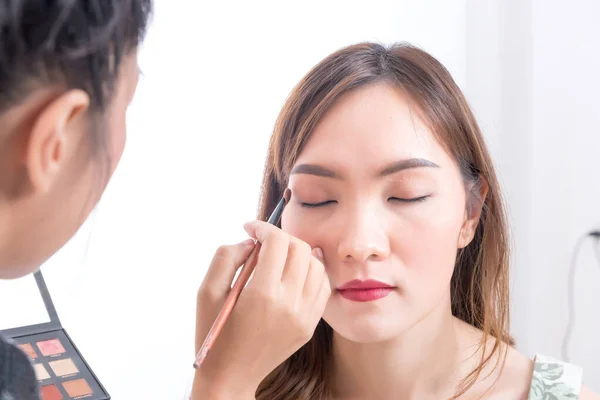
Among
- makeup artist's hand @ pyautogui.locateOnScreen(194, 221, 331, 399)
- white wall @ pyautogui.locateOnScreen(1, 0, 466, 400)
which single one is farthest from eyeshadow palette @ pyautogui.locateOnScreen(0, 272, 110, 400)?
white wall @ pyautogui.locateOnScreen(1, 0, 466, 400)

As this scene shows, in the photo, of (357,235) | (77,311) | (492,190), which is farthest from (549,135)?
(77,311)

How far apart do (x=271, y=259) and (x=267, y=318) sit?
2.3 inches

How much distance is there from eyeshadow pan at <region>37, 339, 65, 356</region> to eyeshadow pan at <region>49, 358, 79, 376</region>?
0.05 ft

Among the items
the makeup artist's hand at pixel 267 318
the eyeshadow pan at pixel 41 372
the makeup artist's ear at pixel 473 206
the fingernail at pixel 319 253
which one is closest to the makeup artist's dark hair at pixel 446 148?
the makeup artist's ear at pixel 473 206

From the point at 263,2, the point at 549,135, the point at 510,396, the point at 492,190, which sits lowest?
the point at 510,396

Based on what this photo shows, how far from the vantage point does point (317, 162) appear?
888mm

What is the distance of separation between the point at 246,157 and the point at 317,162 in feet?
1.63

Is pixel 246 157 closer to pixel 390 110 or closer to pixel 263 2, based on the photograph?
pixel 263 2

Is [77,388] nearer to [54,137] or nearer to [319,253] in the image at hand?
[319,253]

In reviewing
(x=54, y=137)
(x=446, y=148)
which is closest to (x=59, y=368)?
(x=54, y=137)

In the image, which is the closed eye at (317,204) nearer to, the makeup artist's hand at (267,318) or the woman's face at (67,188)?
the makeup artist's hand at (267,318)

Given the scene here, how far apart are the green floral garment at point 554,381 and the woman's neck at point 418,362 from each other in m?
0.10

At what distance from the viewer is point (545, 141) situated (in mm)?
1628

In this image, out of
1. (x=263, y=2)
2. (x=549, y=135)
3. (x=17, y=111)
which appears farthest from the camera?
(x=549, y=135)
